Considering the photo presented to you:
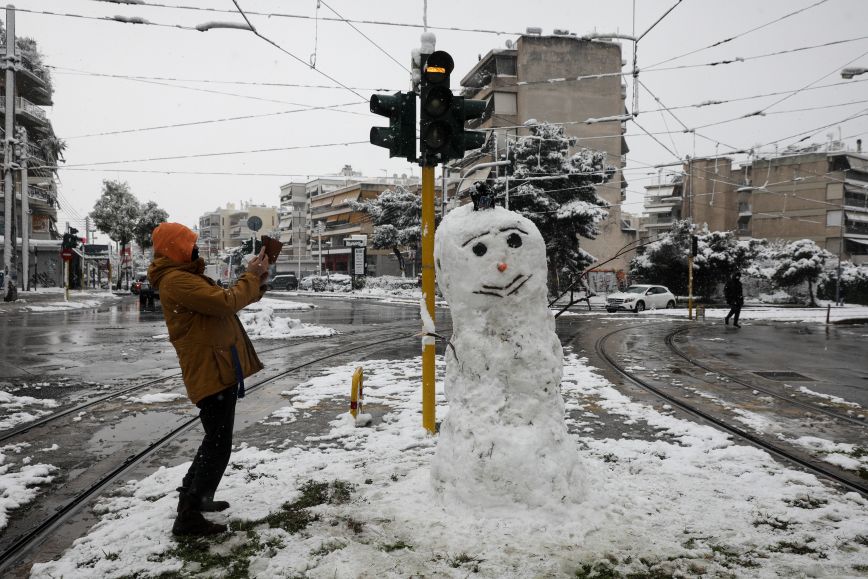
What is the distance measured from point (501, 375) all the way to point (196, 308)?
1861mm

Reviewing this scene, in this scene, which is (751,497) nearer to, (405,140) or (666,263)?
(405,140)

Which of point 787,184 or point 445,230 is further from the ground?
point 787,184

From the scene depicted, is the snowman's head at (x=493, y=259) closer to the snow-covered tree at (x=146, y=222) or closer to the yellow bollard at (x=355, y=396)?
the yellow bollard at (x=355, y=396)

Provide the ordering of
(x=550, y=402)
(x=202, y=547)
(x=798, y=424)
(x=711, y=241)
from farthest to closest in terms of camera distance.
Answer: (x=711, y=241) → (x=798, y=424) → (x=550, y=402) → (x=202, y=547)

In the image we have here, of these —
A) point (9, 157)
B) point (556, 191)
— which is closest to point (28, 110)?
point (9, 157)

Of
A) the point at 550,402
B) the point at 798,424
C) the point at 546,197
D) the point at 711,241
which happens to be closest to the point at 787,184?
the point at 711,241

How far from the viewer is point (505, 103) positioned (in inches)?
1665

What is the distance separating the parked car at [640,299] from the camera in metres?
26.8

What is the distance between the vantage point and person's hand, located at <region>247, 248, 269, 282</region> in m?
3.38

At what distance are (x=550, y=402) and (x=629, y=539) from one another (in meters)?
0.88

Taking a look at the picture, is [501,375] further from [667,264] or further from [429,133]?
[667,264]

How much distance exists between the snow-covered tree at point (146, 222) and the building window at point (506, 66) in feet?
94.8

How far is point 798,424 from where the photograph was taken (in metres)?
6.03

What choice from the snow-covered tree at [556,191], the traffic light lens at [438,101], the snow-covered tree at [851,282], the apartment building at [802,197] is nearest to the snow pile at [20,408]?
the traffic light lens at [438,101]
